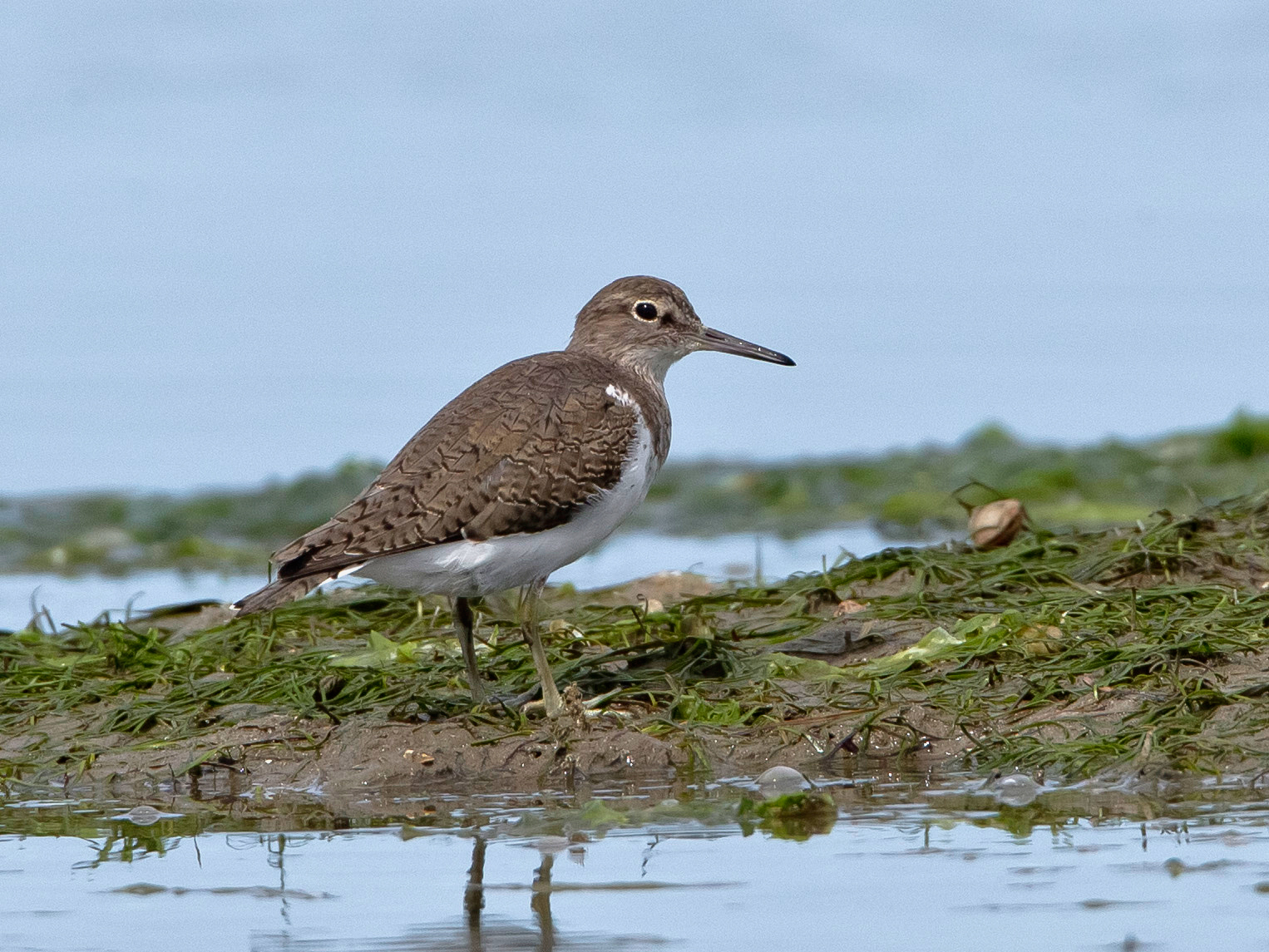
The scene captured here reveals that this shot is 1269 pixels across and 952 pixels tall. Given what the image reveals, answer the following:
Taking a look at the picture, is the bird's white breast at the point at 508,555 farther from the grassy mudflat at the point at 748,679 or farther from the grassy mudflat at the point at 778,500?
the grassy mudflat at the point at 778,500

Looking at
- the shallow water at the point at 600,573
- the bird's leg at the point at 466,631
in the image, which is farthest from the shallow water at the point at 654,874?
the shallow water at the point at 600,573

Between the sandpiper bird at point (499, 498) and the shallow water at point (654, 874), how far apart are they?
1107 millimetres

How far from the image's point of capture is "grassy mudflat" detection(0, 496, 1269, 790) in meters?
6.34

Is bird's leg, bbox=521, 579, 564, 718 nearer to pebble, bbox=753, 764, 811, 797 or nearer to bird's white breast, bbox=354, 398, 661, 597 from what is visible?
bird's white breast, bbox=354, 398, 661, 597

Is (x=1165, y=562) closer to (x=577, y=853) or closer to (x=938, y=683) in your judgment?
(x=938, y=683)

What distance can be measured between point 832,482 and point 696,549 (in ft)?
10.3

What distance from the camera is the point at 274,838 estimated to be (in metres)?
5.62

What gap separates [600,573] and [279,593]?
Answer: 557 centimetres

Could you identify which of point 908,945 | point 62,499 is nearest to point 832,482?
point 62,499

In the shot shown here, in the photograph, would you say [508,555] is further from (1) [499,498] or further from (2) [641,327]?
(2) [641,327]

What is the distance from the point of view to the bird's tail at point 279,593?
6.53 m

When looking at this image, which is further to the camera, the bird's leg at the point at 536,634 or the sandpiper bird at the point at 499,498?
the bird's leg at the point at 536,634

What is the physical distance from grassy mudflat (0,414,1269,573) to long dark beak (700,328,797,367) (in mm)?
4469

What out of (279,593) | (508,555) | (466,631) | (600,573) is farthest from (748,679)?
(600,573)
